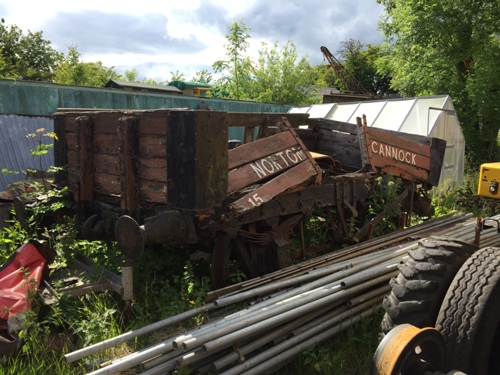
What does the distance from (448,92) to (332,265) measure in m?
13.6

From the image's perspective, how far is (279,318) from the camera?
3105 millimetres

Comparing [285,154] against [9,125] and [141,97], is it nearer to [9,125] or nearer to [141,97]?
[9,125]

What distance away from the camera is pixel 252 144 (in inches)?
179

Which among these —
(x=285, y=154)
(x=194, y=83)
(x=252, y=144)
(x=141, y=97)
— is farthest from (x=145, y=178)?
(x=194, y=83)

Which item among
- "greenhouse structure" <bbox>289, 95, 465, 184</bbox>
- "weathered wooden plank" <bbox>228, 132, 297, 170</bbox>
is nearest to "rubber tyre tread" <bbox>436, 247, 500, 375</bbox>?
"weathered wooden plank" <bbox>228, 132, 297, 170</bbox>

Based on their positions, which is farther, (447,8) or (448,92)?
(448,92)

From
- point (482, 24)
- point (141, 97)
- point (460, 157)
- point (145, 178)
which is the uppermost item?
point (482, 24)

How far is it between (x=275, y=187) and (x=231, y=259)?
1118mm

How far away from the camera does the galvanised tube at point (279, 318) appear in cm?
280

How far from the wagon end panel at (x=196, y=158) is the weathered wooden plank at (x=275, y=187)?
333mm

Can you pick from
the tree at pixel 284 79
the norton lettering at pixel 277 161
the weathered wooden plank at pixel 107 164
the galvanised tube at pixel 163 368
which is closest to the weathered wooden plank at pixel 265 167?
the norton lettering at pixel 277 161

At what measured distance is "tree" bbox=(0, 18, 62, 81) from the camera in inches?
1813

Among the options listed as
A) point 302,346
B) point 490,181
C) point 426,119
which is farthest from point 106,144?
point 426,119

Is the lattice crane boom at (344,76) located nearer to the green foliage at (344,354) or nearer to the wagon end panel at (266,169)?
the wagon end panel at (266,169)
